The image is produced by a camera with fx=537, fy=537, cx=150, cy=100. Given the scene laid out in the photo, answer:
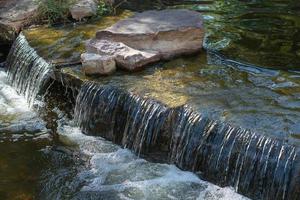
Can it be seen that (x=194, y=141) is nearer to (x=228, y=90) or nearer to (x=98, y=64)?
(x=228, y=90)

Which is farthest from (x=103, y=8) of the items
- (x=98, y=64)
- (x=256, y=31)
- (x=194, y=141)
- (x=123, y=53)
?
(x=194, y=141)

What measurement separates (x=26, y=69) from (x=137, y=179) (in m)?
3.11

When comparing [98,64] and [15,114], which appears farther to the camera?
[15,114]

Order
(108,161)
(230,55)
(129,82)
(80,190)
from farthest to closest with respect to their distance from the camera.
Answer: (230,55) → (129,82) → (108,161) → (80,190)

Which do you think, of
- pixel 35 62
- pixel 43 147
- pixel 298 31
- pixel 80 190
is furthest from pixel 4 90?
pixel 298 31

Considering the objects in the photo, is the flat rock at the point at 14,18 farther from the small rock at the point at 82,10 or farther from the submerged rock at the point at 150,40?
the submerged rock at the point at 150,40

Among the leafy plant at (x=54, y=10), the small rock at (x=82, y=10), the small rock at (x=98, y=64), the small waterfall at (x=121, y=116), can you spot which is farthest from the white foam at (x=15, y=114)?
the small rock at (x=82, y=10)

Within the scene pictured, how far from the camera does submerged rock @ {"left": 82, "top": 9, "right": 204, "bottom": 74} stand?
684cm

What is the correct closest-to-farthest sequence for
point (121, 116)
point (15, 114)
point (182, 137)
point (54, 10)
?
point (182, 137), point (121, 116), point (15, 114), point (54, 10)

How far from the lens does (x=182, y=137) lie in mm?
5691

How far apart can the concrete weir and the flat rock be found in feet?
5.92

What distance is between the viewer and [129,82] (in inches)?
253

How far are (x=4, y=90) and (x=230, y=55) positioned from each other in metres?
3.49

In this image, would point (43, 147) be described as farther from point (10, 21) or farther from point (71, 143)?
point (10, 21)
